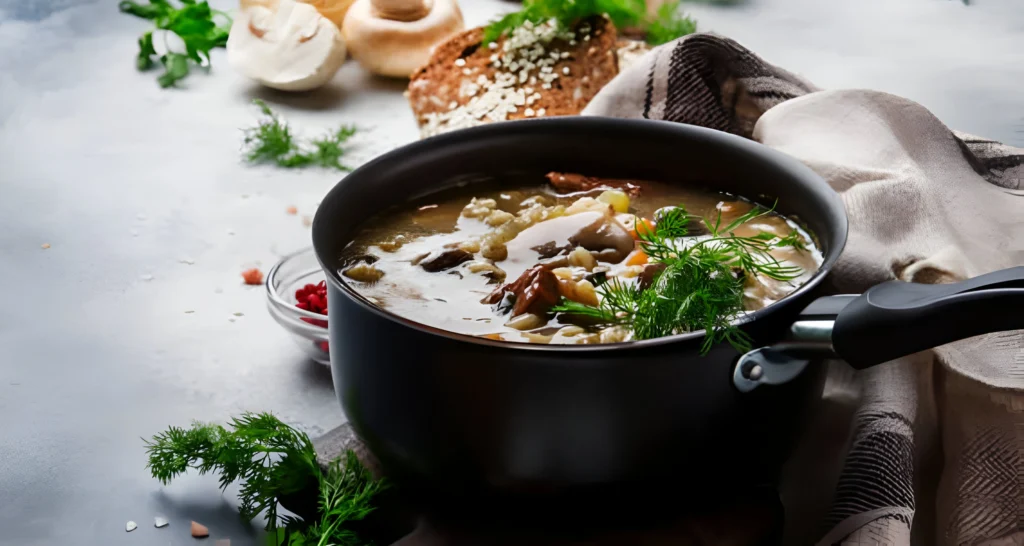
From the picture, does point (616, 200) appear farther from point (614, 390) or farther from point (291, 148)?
point (291, 148)

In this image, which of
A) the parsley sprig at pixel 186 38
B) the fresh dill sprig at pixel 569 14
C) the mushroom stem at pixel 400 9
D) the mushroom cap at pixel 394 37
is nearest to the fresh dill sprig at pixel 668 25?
the fresh dill sprig at pixel 569 14

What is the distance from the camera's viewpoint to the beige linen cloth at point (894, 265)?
1.53 metres

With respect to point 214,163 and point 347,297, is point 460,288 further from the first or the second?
point 214,163

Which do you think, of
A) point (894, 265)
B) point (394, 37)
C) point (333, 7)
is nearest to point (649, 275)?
point (894, 265)

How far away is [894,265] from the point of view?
176 cm

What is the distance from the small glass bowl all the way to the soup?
304 mm

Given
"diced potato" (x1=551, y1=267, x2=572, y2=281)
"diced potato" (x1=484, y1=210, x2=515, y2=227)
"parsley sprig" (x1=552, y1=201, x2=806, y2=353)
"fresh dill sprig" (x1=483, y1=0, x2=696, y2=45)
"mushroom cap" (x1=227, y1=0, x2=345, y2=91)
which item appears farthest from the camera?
"mushroom cap" (x1=227, y1=0, x2=345, y2=91)

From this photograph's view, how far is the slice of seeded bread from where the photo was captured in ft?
9.85

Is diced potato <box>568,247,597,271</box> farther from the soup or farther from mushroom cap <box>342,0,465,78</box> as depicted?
mushroom cap <box>342,0,465,78</box>

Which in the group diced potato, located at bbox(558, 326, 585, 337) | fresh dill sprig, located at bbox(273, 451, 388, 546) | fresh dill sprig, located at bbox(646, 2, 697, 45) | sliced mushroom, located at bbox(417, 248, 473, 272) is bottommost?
fresh dill sprig, located at bbox(646, 2, 697, 45)

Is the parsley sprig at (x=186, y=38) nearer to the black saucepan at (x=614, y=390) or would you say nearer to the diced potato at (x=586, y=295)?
the black saucepan at (x=614, y=390)

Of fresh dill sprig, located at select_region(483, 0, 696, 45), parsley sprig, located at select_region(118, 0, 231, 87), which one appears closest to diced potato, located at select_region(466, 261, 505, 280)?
fresh dill sprig, located at select_region(483, 0, 696, 45)

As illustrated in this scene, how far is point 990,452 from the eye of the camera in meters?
1.56

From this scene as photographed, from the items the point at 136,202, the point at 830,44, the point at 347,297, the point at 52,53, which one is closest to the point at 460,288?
the point at 347,297
